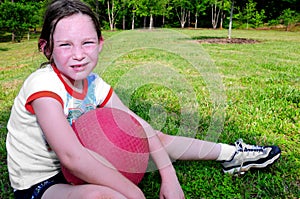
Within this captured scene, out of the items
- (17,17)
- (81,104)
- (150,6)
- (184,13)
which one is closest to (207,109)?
(81,104)

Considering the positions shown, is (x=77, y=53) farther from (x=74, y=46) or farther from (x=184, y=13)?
(x=184, y=13)

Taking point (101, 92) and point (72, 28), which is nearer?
point (72, 28)

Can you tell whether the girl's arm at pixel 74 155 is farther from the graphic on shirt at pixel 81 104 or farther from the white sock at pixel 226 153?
the white sock at pixel 226 153

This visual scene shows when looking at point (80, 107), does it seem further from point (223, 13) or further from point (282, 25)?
point (223, 13)

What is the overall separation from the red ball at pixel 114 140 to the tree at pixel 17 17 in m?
21.6

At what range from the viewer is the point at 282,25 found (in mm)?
37688

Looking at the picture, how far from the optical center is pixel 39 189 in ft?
6.47

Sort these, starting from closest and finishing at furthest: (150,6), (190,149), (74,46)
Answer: (74,46), (190,149), (150,6)

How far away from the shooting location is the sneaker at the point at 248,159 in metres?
2.70

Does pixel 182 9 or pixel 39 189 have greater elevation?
pixel 182 9

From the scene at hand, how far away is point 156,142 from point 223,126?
1650 mm

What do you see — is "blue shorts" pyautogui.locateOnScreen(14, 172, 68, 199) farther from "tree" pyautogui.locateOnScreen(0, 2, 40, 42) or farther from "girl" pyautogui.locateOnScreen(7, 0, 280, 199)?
"tree" pyautogui.locateOnScreen(0, 2, 40, 42)

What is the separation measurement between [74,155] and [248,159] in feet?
5.01

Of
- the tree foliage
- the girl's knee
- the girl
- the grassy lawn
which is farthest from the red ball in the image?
the tree foliage
